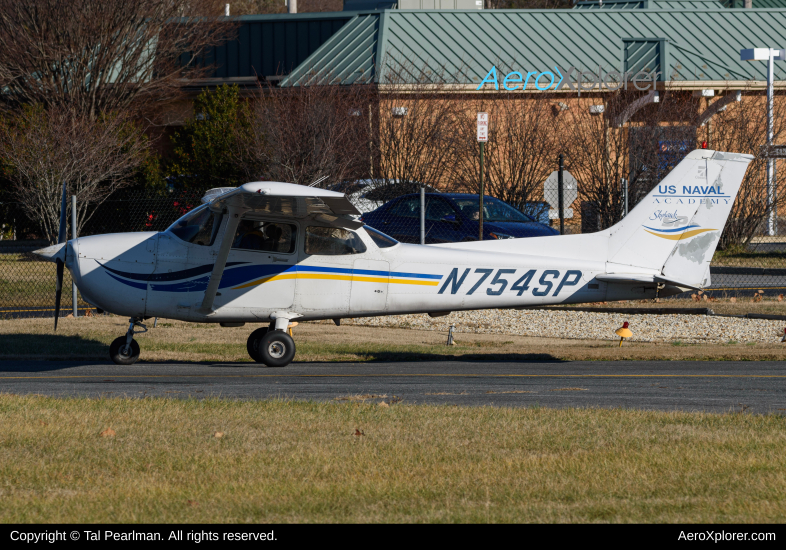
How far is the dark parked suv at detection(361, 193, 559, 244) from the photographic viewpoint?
1741 cm

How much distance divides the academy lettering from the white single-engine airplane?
17081 millimetres

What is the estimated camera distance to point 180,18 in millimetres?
30812

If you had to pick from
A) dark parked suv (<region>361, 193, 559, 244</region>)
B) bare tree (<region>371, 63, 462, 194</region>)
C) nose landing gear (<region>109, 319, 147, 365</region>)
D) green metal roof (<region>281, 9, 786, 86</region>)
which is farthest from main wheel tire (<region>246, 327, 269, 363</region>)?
green metal roof (<region>281, 9, 786, 86</region>)

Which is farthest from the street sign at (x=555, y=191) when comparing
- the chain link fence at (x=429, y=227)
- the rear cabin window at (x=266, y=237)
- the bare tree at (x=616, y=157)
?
the rear cabin window at (x=266, y=237)

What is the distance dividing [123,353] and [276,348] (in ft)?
6.18

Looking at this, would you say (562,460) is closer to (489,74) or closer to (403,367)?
(403,367)

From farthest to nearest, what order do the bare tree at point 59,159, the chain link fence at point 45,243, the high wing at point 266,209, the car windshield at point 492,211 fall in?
the bare tree at point 59,159
the car windshield at point 492,211
the chain link fence at point 45,243
the high wing at point 266,209

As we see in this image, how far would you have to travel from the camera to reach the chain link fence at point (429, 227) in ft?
57.2

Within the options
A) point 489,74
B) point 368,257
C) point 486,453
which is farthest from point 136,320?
point 489,74

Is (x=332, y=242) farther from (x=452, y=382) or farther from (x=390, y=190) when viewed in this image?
(x=390, y=190)

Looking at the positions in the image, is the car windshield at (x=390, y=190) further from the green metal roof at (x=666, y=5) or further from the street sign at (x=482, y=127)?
the green metal roof at (x=666, y=5)

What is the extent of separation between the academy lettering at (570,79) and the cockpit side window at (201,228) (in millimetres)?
18068

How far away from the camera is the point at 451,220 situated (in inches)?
694

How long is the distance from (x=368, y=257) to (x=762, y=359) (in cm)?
493
